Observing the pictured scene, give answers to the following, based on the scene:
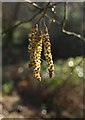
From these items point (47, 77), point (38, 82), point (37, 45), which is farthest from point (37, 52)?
point (38, 82)

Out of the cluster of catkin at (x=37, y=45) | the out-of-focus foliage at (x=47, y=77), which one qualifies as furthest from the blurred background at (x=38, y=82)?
the cluster of catkin at (x=37, y=45)

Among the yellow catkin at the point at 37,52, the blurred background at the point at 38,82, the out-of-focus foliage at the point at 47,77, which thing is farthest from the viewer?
the out-of-focus foliage at the point at 47,77

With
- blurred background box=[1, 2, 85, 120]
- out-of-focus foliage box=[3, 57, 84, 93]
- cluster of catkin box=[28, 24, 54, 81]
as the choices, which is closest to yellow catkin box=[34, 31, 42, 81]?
cluster of catkin box=[28, 24, 54, 81]

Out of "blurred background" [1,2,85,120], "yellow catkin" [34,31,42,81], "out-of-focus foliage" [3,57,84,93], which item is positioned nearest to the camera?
"yellow catkin" [34,31,42,81]

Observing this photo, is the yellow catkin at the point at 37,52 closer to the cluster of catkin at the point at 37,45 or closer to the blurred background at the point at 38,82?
the cluster of catkin at the point at 37,45

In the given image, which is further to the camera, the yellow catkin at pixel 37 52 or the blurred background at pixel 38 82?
the blurred background at pixel 38 82

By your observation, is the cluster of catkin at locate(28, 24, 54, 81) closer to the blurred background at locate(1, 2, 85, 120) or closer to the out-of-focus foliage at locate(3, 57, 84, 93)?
the blurred background at locate(1, 2, 85, 120)

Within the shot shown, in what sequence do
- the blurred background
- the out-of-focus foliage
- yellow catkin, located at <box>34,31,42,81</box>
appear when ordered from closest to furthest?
1. yellow catkin, located at <box>34,31,42,81</box>
2. the blurred background
3. the out-of-focus foliage

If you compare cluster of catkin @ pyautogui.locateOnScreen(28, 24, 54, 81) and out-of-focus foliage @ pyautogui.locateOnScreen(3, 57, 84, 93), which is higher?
cluster of catkin @ pyautogui.locateOnScreen(28, 24, 54, 81)
